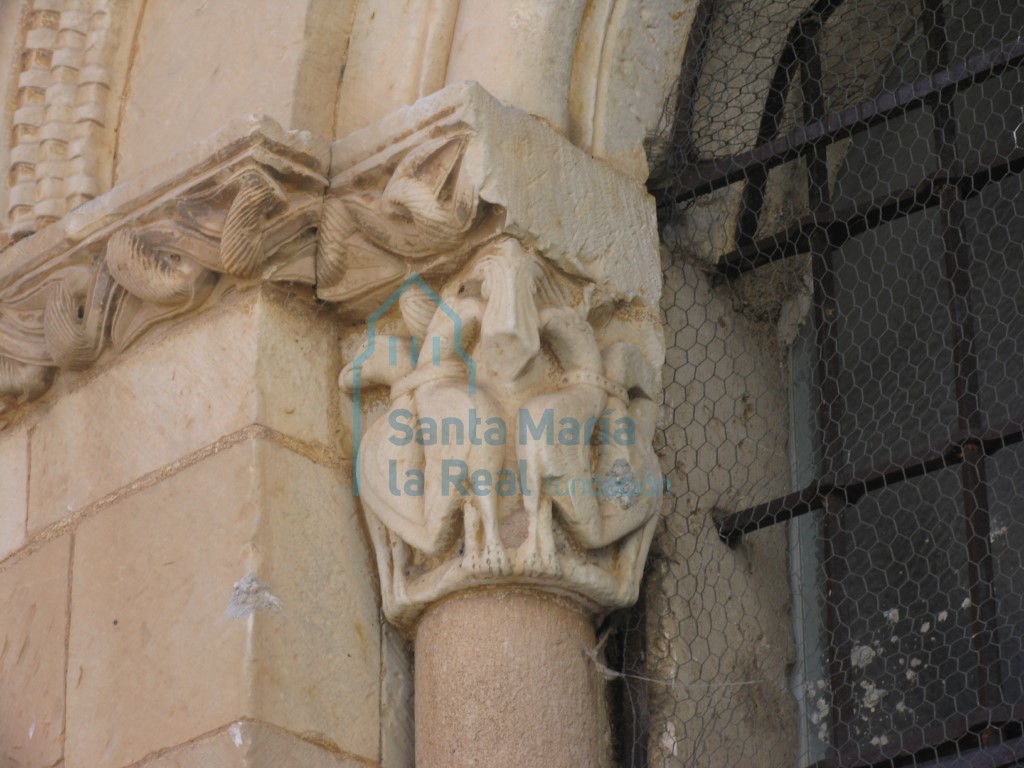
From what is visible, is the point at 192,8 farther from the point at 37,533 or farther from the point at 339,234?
the point at 37,533

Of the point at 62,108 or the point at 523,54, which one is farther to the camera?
the point at 62,108

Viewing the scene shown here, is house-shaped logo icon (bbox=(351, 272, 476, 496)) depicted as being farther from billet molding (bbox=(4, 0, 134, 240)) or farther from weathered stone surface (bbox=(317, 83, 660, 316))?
billet molding (bbox=(4, 0, 134, 240))

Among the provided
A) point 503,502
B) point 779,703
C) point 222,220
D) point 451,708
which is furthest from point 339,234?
point 779,703

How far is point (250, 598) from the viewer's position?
9.23ft

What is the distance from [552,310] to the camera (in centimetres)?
293

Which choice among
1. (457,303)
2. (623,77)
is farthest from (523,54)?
(457,303)

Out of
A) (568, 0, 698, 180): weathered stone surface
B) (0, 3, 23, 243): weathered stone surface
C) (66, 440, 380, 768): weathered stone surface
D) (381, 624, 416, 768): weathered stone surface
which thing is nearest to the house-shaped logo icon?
(66, 440, 380, 768): weathered stone surface

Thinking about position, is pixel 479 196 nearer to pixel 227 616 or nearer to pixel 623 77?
pixel 623 77

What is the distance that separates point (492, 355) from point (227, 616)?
1.60 feet

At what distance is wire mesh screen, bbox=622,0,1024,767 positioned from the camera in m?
3.01

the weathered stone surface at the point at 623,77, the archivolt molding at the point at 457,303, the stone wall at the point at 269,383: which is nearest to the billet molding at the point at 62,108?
the stone wall at the point at 269,383

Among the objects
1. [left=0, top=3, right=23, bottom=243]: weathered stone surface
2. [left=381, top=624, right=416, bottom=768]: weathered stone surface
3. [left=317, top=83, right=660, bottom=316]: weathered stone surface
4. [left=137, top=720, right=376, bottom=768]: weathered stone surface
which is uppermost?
[left=0, top=3, right=23, bottom=243]: weathered stone surface

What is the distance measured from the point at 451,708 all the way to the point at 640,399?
1.73 feet

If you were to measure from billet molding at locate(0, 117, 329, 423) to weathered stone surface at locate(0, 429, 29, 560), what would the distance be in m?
0.07
